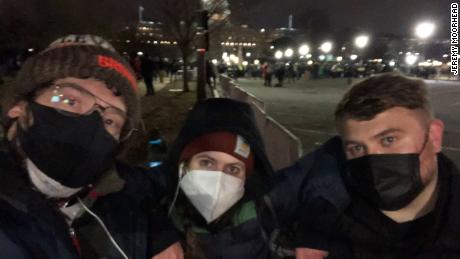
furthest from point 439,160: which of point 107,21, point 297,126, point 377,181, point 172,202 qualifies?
point 107,21

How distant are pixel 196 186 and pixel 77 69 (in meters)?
0.91

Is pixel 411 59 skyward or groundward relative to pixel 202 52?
groundward

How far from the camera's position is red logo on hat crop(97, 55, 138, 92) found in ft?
6.79

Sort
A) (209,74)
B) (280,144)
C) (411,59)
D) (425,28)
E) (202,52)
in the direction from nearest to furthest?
(280,144) → (202,52) → (209,74) → (425,28) → (411,59)

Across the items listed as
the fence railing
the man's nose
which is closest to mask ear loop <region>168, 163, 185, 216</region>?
the man's nose

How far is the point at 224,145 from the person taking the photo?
2625 mm

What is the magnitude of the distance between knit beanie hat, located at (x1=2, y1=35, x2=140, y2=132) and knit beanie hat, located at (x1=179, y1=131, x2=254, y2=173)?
55 cm

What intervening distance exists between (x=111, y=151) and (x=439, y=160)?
1.41 meters

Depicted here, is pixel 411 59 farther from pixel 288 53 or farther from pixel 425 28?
pixel 425 28

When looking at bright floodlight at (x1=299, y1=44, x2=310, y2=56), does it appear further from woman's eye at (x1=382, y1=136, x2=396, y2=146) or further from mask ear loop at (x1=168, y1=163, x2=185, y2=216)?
woman's eye at (x1=382, y1=136, x2=396, y2=146)

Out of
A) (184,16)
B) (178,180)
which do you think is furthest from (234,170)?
(184,16)

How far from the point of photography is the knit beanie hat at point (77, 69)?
1941 millimetres

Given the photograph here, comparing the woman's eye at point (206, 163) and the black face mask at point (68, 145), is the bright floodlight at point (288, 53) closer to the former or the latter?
the woman's eye at point (206, 163)

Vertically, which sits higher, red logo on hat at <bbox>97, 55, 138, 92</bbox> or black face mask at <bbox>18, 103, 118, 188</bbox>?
red logo on hat at <bbox>97, 55, 138, 92</bbox>
